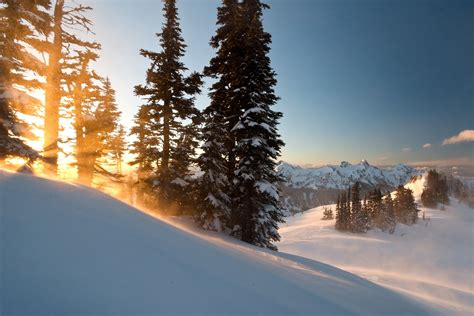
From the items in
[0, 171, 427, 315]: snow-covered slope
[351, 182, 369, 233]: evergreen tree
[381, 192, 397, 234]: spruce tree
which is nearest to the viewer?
[0, 171, 427, 315]: snow-covered slope

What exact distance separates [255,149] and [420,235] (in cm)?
7519

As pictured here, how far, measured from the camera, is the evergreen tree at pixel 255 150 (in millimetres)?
13547

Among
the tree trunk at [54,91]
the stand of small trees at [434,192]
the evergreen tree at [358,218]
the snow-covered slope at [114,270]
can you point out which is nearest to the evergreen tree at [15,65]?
the tree trunk at [54,91]

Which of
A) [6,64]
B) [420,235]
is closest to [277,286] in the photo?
[6,64]

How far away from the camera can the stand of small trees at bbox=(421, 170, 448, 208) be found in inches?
4390

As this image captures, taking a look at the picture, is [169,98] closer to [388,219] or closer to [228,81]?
[228,81]

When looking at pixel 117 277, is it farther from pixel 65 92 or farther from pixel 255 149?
pixel 65 92

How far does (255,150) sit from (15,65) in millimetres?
12013

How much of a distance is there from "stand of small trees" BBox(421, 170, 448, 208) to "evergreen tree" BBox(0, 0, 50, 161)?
14464cm

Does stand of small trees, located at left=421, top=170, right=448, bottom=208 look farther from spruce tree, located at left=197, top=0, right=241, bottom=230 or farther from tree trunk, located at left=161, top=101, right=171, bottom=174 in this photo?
tree trunk, located at left=161, top=101, right=171, bottom=174

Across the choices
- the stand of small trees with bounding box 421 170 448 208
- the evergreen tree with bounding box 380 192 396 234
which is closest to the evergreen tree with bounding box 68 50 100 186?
the evergreen tree with bounding box 380 192 396 234

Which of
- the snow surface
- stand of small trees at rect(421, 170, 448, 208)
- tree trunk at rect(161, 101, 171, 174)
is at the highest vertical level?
tree trunk at rect(161, 101, 171, 174)

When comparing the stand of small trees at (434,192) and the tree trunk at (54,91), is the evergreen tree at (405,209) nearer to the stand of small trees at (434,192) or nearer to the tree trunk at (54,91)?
the stand of small trees at (434,192)

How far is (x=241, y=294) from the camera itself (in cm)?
429
